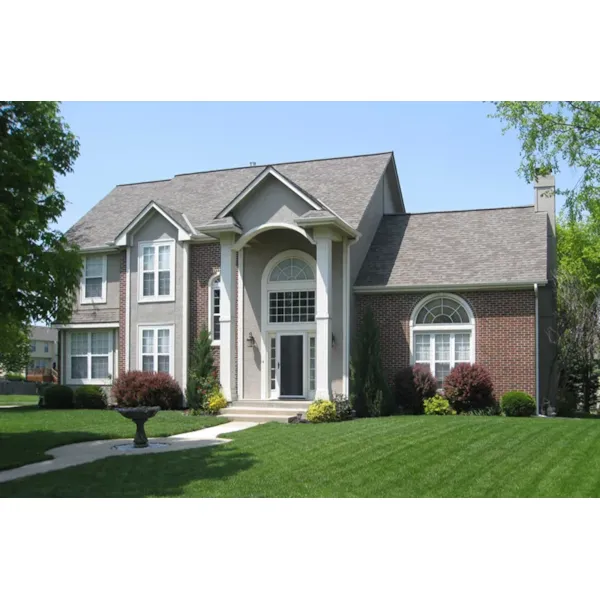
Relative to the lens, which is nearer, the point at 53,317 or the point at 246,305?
the point at 53,317

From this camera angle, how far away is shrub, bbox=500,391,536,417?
716 inches

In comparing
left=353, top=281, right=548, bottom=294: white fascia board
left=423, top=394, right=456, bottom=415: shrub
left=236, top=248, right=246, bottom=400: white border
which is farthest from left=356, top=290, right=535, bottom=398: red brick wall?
left=236, top=248, right=246, bottom=400: white border

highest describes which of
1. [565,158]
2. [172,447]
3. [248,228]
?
[565,158]

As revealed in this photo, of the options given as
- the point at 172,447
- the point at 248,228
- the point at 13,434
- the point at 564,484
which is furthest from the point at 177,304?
the point at 564,484

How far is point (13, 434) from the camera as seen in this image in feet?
51.4

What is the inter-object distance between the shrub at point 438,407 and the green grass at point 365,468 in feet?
12.1

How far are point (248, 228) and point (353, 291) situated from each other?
12.3 feet

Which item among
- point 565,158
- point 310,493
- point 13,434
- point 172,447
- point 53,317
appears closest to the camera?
point 310,493

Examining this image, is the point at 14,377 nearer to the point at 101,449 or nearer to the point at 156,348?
the point at 156,348

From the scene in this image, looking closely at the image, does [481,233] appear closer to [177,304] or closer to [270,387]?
[270,387]

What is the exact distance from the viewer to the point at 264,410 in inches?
765

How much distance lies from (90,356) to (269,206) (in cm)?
950

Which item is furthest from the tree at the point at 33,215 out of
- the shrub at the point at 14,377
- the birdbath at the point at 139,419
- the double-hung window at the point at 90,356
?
the shrub at the point at 14,377
